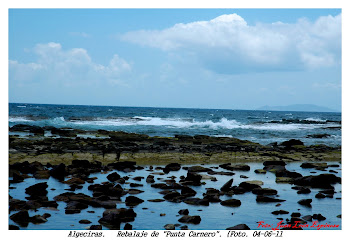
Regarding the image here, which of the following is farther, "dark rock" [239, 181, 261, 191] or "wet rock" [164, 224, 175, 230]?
"dark rock" [239, 181, 261, 191]

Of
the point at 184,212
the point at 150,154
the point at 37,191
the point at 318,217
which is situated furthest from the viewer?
the point at 150,154

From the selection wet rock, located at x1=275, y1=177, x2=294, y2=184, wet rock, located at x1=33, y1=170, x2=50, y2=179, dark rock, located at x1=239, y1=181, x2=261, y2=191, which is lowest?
wet rock, located at x1=275, y1=177, x2=294, y2=184

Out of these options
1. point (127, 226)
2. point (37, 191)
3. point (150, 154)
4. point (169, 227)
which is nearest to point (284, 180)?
point (169, 227)

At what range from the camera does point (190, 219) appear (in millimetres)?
9008

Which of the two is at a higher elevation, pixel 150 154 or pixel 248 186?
pixel 150 154

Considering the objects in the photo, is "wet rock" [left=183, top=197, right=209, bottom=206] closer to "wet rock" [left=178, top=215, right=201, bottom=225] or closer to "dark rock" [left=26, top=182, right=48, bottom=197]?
"wet rock" [left=178, top=215, right=201, bottom=225]

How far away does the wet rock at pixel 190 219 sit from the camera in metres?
8.96

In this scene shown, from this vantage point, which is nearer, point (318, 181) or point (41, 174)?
A: point (318, 181)

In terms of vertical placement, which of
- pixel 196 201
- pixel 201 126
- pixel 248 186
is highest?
pixel 201 126

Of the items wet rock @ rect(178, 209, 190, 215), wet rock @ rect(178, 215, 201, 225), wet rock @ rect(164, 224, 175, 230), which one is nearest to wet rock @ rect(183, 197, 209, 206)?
wet rock @ rect(178, 209, 190, 215)

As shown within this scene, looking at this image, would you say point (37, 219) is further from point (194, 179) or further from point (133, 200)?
point (194, 179)

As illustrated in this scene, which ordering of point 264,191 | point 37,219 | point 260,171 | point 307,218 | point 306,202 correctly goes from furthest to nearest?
point 260,171
point 264,191
point 306,202
point 307,218
point 37,219

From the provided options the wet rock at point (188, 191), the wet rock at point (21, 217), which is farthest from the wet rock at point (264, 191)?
the wet rock at point (21, 217)

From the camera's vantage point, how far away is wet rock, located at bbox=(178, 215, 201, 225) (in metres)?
8.96
